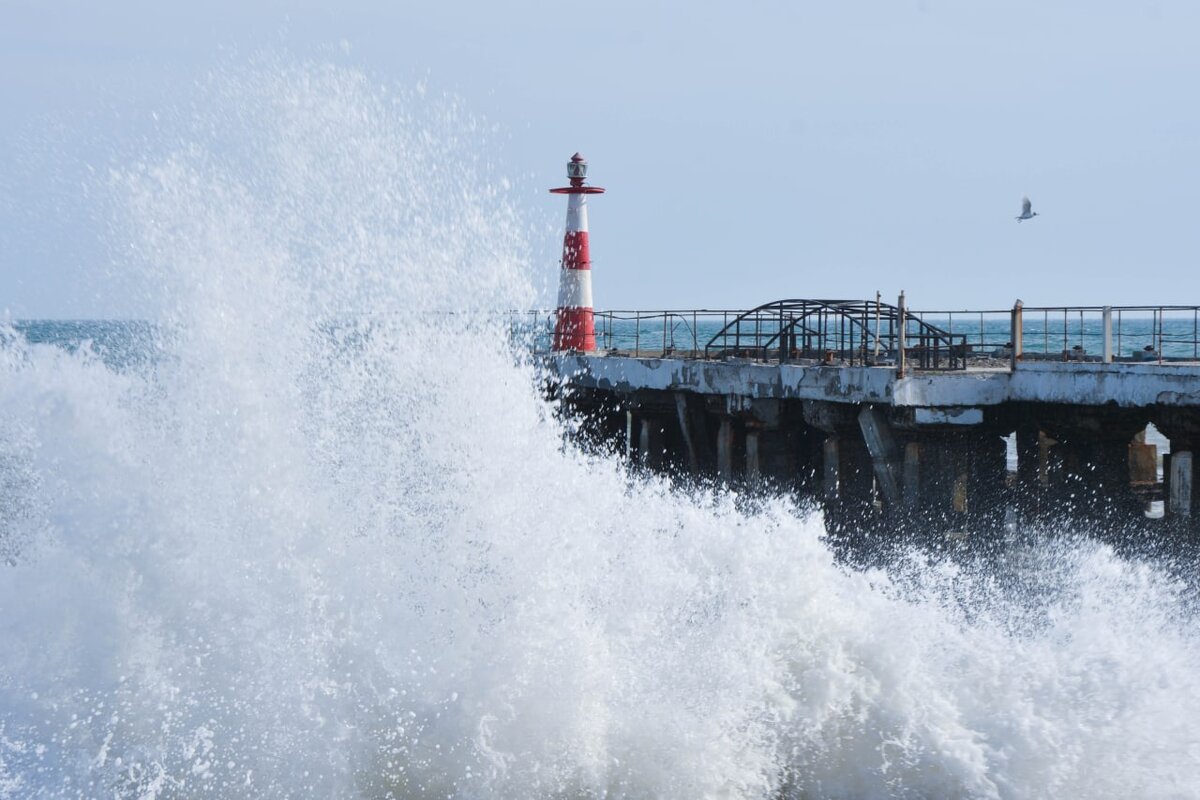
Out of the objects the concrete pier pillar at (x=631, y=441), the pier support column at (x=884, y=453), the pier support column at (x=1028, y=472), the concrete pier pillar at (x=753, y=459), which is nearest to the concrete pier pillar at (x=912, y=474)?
the pier support column at (x=884, y=453)

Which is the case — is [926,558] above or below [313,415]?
below

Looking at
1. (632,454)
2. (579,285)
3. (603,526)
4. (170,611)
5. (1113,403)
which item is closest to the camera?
(170,611)

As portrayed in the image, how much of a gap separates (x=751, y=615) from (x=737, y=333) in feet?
24.6

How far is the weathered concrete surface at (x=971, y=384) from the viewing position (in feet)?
33.1

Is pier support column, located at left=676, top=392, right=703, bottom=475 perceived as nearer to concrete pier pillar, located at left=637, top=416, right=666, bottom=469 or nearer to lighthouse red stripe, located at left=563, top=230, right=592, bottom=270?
concrete pier pillar, located at left=637, top=416, right=666, bottom=469

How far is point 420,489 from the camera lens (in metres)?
8.52

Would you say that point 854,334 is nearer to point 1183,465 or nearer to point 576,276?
point 1183,465

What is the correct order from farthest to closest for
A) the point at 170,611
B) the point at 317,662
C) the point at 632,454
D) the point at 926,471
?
1. the point at 632,454
2. the point at 926,471
3. the point at 170,611
4. the point at 317,662

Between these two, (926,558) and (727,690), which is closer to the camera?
(727,690)

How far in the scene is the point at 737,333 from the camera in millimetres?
14945

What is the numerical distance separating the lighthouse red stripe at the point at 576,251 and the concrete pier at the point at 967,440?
5.09 meters

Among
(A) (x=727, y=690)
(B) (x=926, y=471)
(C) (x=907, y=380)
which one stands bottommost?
(A) (x=727, y=690)

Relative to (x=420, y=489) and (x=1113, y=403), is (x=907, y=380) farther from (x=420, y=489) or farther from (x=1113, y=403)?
(x=420, y=489)

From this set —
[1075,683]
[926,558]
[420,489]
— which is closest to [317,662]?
[420,489]
